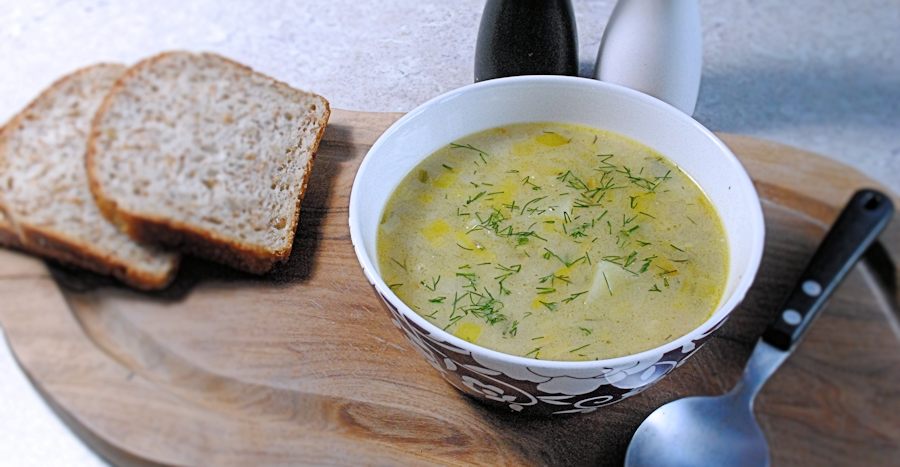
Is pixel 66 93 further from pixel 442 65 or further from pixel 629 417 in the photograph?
pixel 629 417

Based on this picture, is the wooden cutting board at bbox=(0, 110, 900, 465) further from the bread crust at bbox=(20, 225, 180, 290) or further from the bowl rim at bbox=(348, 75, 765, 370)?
the bowl rim at bbox=(348, 75, 765, 370)

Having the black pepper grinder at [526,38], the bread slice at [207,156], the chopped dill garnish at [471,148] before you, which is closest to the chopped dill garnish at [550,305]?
the chopped dill garnish at [471,148]

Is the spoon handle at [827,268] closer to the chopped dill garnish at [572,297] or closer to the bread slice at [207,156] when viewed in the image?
the chopped dill garnish at [572,297]

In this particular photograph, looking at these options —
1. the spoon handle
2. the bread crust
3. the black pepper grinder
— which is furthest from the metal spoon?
the bread crust

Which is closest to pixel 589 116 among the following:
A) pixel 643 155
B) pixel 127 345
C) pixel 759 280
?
pixel 643 155

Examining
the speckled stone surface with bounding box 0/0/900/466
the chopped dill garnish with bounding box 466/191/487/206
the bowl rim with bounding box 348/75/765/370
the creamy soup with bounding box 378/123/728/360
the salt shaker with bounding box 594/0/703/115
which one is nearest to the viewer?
the bowl rim with bounding box 348/75/765/370

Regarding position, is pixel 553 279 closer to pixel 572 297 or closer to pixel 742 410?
pixel 572 297
